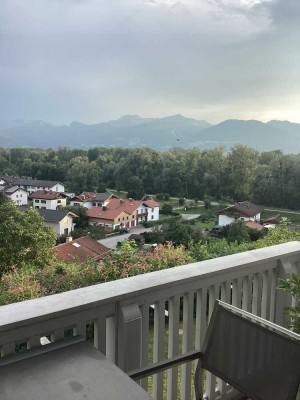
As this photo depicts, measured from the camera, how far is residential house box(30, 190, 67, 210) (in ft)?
32.8

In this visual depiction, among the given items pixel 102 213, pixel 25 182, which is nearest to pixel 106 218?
pixel 102 213

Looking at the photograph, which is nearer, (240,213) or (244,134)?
(240,213)

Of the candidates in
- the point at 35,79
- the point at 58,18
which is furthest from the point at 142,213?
the point at 35,79

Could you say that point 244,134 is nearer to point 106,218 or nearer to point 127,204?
point 127,204

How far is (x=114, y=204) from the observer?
10461 millimetres

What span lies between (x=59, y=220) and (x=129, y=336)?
9.22 metres

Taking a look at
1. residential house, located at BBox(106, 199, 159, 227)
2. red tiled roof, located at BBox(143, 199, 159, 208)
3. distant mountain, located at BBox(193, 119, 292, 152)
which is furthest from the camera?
distant mountain, located at BBox(193, 119, 292, 152)

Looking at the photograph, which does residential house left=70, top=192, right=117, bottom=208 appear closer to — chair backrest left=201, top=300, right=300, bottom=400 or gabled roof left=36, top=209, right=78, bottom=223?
gabled roof left=36, top=209, right=78, bottom=223

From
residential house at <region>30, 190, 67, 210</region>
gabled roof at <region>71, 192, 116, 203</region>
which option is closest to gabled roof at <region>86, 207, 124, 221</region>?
gabled roof at <region>71, 192, 116, 203</region>

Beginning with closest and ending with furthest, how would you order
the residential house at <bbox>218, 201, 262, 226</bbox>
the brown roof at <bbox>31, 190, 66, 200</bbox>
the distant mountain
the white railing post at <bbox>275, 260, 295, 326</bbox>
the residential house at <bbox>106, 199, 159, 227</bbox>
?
the white railing post at <bbox>275, 260, 295, 326</bbox>, the residential house at <bbox>218, 201, 262, 226</bbox>, the brown roof at <bbox>31, 190, 66, 200</bbox>, the residential house at <bbox>106, 199, 159, 227</bbox>, the distant mountain

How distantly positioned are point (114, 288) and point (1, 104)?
16185 millimetres

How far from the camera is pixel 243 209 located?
→ 9703mm

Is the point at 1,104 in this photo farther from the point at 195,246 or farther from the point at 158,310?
the point at 158,310

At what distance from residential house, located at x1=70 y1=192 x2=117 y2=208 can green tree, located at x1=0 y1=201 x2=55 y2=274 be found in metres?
1.13
